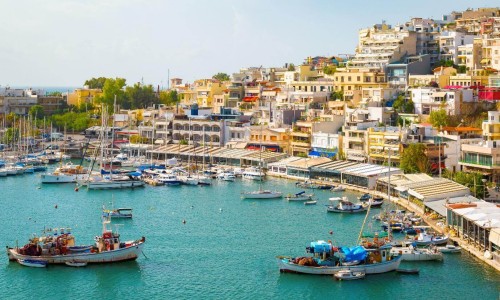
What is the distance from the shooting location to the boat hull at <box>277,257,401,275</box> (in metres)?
24.5

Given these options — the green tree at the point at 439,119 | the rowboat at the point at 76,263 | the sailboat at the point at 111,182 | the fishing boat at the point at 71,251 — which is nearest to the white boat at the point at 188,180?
the sailboat at the point at 111,182

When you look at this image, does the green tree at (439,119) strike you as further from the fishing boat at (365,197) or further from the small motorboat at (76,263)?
the small motorboat at (76,263)

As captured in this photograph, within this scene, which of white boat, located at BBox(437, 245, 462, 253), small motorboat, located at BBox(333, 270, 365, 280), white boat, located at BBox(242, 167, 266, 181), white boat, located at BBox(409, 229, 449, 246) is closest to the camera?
small motorboat, located at BBox(333, 270, 365, 280)

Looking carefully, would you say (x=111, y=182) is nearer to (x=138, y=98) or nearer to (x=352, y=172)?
(x=352, y=172)

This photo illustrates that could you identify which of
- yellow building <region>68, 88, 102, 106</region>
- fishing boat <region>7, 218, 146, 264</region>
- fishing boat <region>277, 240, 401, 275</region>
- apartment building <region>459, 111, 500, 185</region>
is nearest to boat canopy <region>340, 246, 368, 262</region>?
fishing boat <region>277, 240, 401, 275</region>

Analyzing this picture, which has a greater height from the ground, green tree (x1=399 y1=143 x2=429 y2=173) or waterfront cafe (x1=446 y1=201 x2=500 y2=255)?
green tree (x1=399 y1=143 x2=429 y2=173)

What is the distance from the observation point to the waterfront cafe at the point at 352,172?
131 ft

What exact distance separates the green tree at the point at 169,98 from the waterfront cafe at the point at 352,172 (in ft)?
100

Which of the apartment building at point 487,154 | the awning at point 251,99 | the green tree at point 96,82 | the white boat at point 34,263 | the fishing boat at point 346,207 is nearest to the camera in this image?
the white boat at point 34,263

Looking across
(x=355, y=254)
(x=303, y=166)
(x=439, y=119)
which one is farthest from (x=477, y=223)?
(x=439, y=119)

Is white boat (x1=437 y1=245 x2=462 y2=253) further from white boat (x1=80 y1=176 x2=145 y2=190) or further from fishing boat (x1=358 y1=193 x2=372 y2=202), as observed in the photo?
white boat (x1=80 y1=176 x2=145 y2=190)

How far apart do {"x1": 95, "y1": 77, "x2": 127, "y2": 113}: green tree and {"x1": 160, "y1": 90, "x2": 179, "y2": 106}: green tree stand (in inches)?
121

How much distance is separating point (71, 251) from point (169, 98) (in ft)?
158

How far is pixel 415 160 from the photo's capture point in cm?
4012
